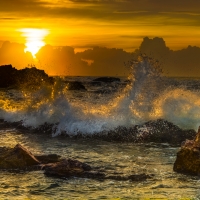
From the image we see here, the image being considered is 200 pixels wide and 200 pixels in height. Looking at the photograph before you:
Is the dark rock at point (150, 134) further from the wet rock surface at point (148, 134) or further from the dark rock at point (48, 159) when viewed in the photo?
the dark rock at point (48, 159)

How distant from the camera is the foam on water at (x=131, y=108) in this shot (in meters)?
18.6

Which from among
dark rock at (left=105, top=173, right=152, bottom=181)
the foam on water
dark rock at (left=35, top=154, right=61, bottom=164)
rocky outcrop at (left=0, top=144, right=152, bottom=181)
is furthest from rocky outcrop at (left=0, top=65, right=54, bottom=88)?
dark rock at (left=105, top=173, right=152, bottom=181)

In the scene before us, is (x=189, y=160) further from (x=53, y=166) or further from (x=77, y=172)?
(x=53, y=166)

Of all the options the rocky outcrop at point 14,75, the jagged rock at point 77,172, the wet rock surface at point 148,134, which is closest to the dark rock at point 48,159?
the jagged rock at point 77,172

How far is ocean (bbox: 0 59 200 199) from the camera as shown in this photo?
29.1 ft

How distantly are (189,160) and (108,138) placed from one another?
629 cm

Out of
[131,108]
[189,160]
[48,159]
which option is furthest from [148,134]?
[189,160]

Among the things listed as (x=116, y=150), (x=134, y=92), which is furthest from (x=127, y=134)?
(x=134, y=92)

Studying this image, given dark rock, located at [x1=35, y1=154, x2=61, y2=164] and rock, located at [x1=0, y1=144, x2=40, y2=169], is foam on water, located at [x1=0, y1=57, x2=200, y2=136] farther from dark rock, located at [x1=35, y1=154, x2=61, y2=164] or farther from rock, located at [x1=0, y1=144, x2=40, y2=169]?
rock, located at [x1=0, y1=144, x2=40, y2=169]

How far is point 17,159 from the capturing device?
35.6 feet

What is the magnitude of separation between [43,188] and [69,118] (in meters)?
10.5

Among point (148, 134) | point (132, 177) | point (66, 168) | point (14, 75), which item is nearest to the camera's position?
point (132, 177)

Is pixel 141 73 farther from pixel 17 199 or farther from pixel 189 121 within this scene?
pixel 17 199

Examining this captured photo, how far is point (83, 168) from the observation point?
10.4 m
